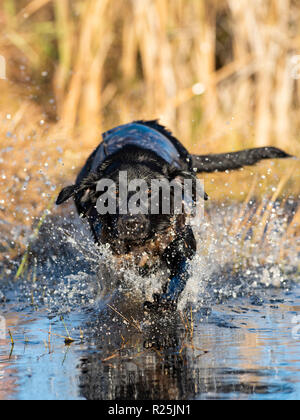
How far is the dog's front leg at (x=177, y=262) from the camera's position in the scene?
4.70 m

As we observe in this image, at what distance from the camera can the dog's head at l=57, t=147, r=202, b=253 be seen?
15.8 ft

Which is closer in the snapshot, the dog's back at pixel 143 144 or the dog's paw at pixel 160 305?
the dog's paw at pixel 160 305

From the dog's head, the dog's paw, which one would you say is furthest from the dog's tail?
the dog's paw

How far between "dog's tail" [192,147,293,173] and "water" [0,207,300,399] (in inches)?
24.0

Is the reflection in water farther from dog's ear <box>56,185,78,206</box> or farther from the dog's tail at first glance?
the dog's tail

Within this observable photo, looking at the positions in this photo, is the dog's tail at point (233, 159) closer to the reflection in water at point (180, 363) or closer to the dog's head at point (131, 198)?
the dog's head at point (131, 198)

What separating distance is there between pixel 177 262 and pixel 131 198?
21.9 inches

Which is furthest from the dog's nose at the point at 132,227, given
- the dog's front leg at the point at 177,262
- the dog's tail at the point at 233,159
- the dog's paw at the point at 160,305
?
the dog's tail at the point at 233,159

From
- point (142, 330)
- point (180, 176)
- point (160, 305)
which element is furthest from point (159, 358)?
point (180, 176)

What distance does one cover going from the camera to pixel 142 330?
161 inches

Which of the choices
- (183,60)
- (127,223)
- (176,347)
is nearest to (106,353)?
(176,347)
